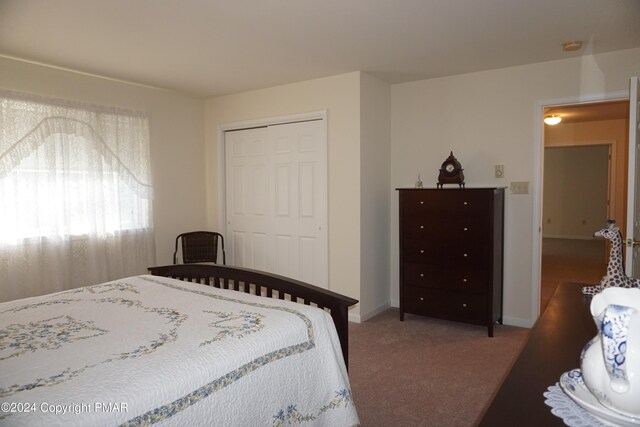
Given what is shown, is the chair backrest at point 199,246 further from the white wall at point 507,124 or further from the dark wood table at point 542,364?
the dark wood table at point 542,364

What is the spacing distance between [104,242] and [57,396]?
3.32m

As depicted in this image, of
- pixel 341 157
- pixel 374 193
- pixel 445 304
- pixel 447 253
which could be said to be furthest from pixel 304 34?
pixel 445 304

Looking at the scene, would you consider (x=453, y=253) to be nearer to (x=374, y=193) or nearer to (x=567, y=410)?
(x=374, y=193)

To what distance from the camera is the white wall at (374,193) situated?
4074 millimetres

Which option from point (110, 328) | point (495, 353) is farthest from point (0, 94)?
point (495, 353)

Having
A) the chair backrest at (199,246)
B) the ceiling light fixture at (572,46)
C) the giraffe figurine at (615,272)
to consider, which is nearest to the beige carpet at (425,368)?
the giraffe figurine at (615,272)

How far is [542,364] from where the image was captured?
118cm

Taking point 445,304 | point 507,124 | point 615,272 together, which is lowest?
point 445,304

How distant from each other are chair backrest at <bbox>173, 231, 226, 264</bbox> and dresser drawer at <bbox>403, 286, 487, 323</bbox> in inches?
89.3

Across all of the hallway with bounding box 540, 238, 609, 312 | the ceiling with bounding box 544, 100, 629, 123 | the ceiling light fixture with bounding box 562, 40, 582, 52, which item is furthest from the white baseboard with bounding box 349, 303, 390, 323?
the ceiling with bounding box 544, 100, 629, 123

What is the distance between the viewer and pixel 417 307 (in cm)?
398

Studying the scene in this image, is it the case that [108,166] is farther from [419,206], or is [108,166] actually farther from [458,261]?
[458,261]

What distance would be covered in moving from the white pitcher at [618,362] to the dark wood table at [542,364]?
12 cm

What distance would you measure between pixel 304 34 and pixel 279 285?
6.10 ft
